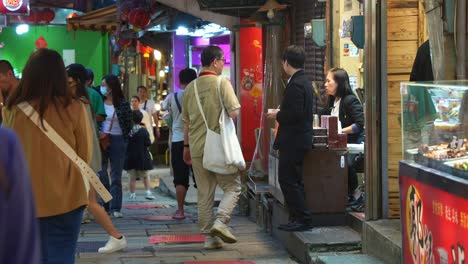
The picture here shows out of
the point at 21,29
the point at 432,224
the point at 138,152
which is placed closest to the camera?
the point at 432,224

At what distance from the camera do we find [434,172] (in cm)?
503

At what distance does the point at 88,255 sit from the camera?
332 inches

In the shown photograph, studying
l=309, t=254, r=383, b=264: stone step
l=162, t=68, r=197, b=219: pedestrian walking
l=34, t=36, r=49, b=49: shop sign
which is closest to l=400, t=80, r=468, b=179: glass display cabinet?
l=309, t=254, r=383, b=264: stone step

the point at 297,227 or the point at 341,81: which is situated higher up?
the point at 341,81

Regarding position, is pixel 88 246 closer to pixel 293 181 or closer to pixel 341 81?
pixel 293 181

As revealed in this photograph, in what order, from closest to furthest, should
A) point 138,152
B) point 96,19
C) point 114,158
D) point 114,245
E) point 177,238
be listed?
point 114,245 → point 177,238 → point 114,158 → point 138,152 → point 96,19

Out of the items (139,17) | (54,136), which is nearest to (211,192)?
(54,136)

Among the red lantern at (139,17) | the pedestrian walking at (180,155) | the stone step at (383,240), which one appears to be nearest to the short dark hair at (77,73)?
the pedestrian walking at (180,155)

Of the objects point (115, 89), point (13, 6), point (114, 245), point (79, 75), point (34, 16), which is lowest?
point (114, 245)

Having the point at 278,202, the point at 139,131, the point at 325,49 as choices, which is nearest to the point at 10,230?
the point at 278,202

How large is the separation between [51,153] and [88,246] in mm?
4005

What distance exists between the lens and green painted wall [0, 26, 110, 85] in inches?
1005

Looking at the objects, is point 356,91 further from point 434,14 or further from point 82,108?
point 82,108

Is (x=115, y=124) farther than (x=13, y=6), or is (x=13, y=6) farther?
(x=13, y=6)
